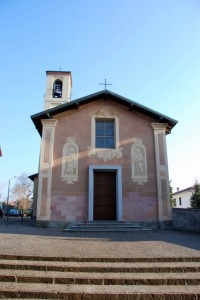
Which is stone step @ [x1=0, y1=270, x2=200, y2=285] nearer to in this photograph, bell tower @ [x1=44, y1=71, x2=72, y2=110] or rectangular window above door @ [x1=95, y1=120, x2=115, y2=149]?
rectangular window above door @ [x1=95, y1=120, x2=115, y2=149]

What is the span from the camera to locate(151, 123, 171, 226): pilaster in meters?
12.3


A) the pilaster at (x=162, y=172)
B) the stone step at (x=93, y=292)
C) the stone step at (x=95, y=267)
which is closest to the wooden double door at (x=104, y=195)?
the pilaster at (x=162, y=172)

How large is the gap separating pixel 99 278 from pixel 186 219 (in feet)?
26.3

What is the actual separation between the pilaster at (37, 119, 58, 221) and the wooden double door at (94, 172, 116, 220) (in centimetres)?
230

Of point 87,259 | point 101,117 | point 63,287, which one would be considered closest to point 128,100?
point 101,117

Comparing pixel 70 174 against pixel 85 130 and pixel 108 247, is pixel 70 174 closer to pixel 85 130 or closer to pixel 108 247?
pixel 85 130

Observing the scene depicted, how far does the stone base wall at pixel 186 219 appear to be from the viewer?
10.9 m

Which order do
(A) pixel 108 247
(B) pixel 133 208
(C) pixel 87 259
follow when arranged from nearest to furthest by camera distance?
1. (C) pixel 87 259
2. (A) pixel 108 247
3. (B) pixel 133 208

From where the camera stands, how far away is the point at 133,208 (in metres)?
12.3

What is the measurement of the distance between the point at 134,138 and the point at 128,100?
6.60 feet

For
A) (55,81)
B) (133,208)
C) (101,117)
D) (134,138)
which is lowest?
(133,208)

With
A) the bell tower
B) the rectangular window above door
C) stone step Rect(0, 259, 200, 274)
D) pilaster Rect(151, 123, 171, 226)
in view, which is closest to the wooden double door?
the rectangular window above door

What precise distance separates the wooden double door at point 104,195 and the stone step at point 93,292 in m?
7.97

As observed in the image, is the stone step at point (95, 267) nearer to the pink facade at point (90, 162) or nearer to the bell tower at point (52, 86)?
the pink facade at point (90, 162)
